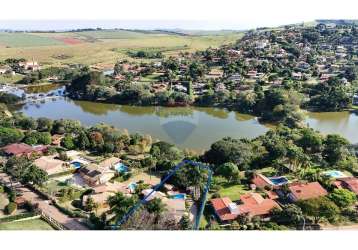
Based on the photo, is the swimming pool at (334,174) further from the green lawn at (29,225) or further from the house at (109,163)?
the green lawn at (29,225)

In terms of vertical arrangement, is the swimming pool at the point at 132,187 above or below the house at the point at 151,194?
below

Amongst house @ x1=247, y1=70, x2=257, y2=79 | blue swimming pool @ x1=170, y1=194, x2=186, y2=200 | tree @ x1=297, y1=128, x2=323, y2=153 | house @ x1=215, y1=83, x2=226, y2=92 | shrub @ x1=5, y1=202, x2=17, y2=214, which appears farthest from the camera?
house @ x1=247, y1=70, x2=257, y2=79

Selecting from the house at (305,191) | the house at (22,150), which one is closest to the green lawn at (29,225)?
the house at (22,150)

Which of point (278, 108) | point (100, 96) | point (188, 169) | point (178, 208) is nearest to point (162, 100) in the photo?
point (100, 96)

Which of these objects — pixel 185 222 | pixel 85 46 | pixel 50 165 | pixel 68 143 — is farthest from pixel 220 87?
pixel 85 46

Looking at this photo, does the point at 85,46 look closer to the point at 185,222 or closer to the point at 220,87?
the point at 220,87

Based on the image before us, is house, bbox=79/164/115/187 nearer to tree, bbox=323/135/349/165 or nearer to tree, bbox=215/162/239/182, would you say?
tree, bbox=215/162/239/182

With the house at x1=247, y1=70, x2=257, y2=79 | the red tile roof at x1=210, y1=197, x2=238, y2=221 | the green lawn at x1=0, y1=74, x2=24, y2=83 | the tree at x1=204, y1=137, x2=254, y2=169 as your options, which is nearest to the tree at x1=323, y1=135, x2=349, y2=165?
the tree at x1=204, y1=137, x2=254, y2=169
